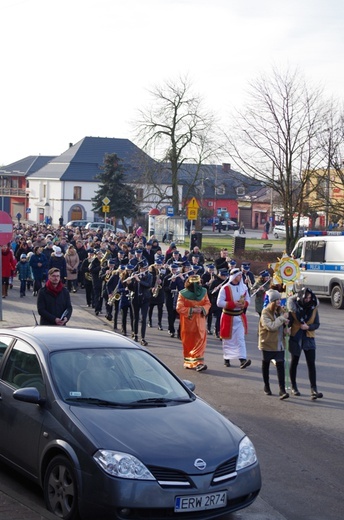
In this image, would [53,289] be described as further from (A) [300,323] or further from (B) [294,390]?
(B) [294,390]

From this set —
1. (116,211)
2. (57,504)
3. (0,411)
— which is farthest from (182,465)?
(116,211)

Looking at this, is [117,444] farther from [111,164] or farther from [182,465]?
[111,164]

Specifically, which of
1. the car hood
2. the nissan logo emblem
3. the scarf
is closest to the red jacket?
the scarf

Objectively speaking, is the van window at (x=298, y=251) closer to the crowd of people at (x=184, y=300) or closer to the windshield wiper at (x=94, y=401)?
the crowd of people at (x=184, y=300)

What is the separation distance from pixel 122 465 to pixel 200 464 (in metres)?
0.60

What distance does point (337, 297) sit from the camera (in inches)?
1062

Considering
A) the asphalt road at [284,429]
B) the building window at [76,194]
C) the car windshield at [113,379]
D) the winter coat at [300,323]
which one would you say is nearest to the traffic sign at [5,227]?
the asphalt road at [284,429]

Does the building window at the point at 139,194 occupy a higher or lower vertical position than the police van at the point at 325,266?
higher

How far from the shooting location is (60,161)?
108 metres

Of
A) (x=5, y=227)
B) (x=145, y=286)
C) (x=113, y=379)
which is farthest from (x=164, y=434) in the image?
(x=5, y=227)

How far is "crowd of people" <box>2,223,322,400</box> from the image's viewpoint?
12719 mm

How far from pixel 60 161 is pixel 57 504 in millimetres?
102879

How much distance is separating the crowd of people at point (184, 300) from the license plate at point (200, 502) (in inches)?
249

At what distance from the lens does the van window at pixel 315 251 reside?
1112 inches
